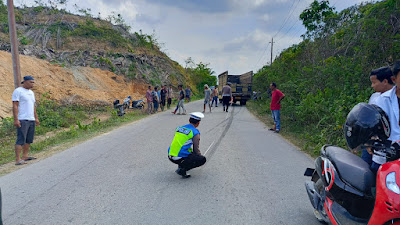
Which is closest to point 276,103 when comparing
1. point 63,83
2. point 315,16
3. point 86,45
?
point 315,16

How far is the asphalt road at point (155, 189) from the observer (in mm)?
3424

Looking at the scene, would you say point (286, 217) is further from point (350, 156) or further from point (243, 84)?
point (243, 84)

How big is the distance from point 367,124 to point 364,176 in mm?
466

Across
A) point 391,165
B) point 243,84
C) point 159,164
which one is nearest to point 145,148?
point 159,164

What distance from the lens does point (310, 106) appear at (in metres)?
9.08

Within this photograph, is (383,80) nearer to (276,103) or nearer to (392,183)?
(392,183)

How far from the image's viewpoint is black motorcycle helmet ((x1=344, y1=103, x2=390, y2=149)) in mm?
2379

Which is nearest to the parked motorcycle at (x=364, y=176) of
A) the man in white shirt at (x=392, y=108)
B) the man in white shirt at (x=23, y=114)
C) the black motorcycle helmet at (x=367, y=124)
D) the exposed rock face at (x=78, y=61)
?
the black motorcycle helmet at (x=367, y=124)

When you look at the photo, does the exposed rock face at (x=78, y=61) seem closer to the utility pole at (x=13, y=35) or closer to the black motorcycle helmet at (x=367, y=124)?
the utility pole at (x=13, y=35)

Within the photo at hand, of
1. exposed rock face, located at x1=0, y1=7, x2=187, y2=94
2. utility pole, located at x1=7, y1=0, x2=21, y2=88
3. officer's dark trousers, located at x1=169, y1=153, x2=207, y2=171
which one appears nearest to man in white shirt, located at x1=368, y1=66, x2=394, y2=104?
officer's dark trousers, located at x1=169, y1=153, x2=207, y2=171

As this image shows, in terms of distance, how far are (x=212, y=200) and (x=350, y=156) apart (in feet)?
6.49

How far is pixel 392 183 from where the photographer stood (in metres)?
2.04

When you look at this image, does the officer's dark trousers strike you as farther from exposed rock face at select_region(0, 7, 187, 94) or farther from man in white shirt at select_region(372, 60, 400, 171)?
exposed rock face at select_region(0, 7, 187, 94)

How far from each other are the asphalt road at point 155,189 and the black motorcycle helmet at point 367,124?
139 centimetres
